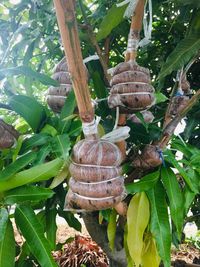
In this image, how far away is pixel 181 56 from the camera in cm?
72

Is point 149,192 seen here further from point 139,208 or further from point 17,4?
point 17,4

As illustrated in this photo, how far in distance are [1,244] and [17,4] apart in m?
0.71

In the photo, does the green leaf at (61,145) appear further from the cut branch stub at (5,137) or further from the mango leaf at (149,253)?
the mango leaf at (149,253)

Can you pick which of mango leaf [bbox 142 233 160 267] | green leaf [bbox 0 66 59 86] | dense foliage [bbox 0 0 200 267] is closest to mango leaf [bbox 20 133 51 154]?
dense foliage [bbox 0 0 200 267]

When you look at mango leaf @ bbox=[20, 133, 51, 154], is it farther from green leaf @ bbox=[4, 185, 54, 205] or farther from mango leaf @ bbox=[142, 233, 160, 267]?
mango leaf @ bbox=[142, 233, 160, 267]

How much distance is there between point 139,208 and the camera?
2.43 feet

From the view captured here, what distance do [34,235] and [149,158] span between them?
278 millimetres

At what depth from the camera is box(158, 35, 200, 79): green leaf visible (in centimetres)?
72

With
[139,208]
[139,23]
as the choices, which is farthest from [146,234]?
[139,23]

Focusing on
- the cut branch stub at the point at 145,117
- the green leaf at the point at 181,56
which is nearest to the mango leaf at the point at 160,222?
the cut branch stub at the point at 145,117

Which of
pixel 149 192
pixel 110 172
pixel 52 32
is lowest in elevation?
pixel 149 192

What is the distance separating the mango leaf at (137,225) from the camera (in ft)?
2.40

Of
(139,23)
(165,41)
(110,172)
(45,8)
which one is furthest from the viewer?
(165,41)

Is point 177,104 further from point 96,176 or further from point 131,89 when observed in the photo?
point 96,176
